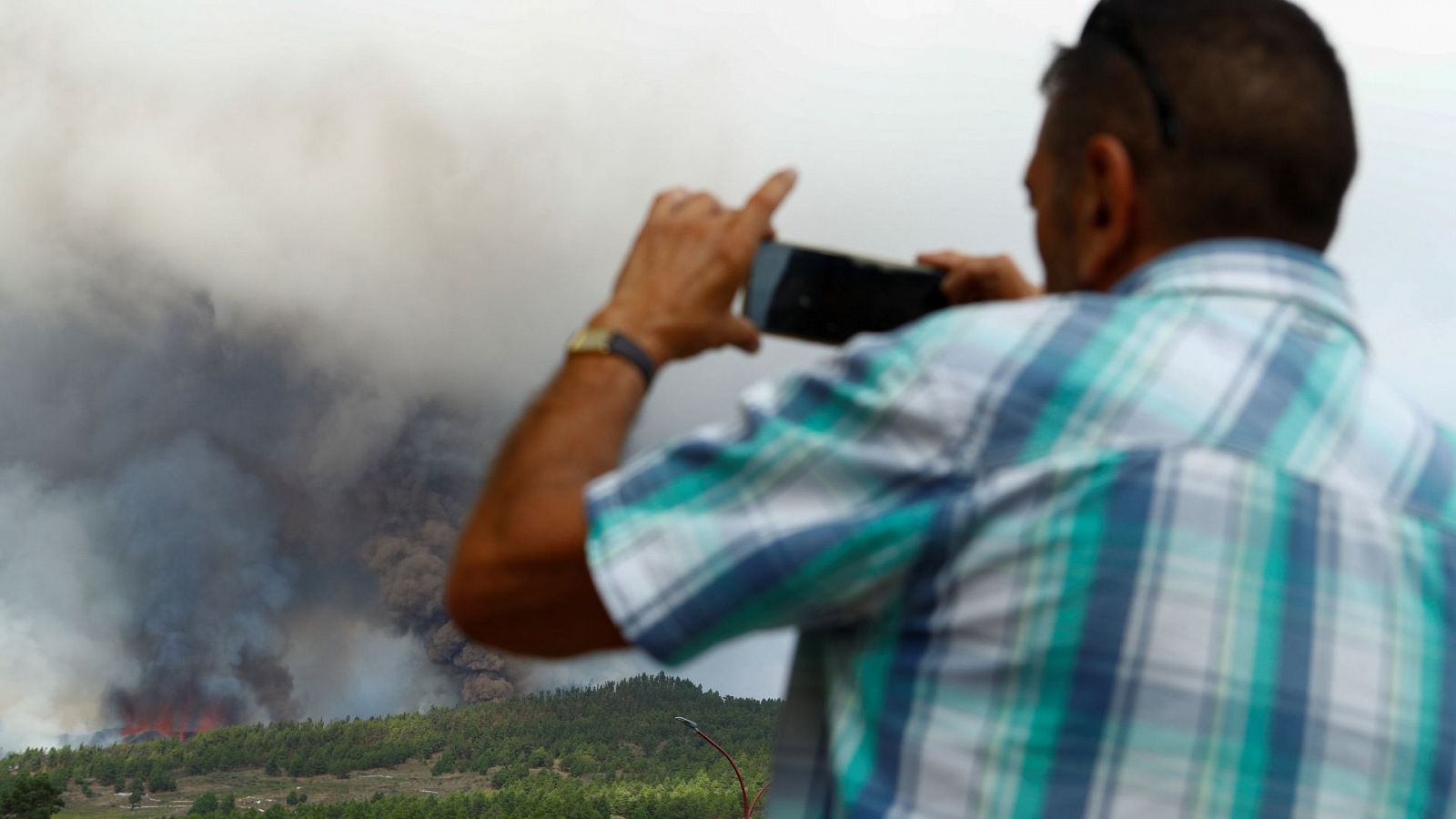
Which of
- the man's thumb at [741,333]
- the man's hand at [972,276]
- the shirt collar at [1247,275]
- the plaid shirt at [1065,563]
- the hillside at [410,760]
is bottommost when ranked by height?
the hillside at [410,760]

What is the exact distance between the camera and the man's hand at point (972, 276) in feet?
5.64

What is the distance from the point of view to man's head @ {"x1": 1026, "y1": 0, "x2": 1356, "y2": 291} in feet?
4.27

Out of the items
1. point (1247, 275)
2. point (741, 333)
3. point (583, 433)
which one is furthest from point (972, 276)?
point (583, 433)

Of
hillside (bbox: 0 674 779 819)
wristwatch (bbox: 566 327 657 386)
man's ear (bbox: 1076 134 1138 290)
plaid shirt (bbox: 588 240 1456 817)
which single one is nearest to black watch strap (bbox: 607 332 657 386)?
wristwatch (bbox: 566 327 657 386)

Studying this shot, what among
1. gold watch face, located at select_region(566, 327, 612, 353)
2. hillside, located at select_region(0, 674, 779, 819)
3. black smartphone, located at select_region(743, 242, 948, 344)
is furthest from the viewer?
hillside, located at select_region(0, 674, 779, 819)

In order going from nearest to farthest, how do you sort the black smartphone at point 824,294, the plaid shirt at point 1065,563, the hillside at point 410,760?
the plaid shirt at point 1065,563, the black smartphone at point 824,294, the hillside at point 410,760

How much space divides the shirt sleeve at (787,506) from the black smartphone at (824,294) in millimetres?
332

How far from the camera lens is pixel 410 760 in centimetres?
18600

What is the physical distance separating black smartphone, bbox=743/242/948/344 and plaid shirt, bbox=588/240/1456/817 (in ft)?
1.10

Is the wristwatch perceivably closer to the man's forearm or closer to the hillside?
the man's forearm

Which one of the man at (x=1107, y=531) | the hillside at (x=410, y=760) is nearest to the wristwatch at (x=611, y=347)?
the man at (x=1107, y=531)

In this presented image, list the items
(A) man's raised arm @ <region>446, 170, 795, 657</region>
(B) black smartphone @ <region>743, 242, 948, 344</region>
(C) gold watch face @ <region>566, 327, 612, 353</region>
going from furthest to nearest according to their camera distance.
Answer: (B) black smartphone @ <region>743, 242, 948, 344</region>
(C) gold watch face @ <region>566, 327, 612, 353</region>
(A) man's raised arm @ <region>446, 170, 795, 657</region>

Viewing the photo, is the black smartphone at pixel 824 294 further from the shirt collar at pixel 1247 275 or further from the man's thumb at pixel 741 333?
the shirt collar at pixel 1247 275

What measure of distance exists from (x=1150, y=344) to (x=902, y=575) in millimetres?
290
